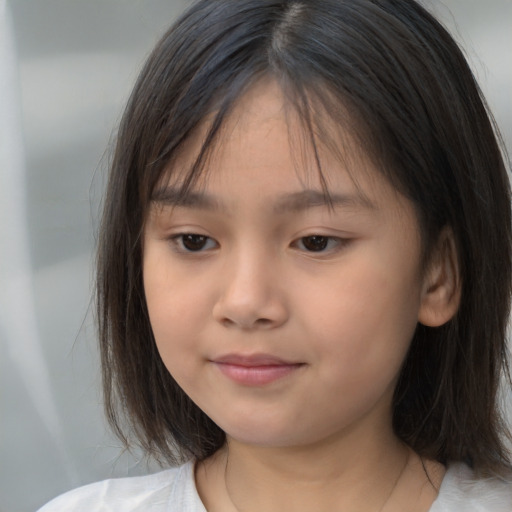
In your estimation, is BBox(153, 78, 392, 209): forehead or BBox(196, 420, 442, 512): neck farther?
BBox(196, 420, 442, 512): neck

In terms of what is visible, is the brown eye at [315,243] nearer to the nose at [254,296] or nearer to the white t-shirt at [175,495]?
the nose at [254,296]

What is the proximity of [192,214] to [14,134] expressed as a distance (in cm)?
68

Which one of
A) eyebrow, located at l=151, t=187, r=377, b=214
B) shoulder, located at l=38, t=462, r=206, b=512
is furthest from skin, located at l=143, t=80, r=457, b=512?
shoulder, located at l=38, t=462, r=206, b=512

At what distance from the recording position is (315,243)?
4.17ft

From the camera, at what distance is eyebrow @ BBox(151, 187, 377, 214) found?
1.24 metres

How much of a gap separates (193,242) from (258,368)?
169 mm

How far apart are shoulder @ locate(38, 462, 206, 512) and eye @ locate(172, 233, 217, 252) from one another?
37 centimetres

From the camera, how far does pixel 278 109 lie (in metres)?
1.25

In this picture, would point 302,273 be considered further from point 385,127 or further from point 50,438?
point 50,438

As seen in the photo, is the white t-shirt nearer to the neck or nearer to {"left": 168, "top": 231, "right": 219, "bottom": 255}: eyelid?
the neck

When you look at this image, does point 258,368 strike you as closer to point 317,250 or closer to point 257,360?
point 257,360

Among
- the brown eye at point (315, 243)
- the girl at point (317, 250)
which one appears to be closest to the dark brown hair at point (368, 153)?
the girl at point (317, 250)

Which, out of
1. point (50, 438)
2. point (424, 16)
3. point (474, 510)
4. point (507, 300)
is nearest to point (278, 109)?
point (424, 16)

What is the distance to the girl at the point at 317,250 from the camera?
126 cm
